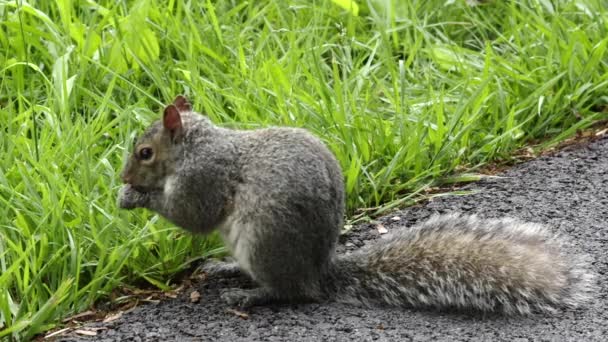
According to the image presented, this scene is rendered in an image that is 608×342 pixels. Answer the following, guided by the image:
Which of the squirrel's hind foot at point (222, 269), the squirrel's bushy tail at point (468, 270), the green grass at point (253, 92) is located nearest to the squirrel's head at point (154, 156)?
the green grass at point (253, 92)

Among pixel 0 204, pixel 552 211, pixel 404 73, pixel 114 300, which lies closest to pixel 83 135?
pixel 0 204

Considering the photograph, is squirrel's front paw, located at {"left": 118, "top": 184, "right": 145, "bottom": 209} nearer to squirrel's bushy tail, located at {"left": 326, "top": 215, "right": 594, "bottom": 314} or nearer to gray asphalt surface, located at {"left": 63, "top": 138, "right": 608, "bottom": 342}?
gray asphalt surface, located at {"left": 63, "top": 138, "right": 608, "bottom": 342}

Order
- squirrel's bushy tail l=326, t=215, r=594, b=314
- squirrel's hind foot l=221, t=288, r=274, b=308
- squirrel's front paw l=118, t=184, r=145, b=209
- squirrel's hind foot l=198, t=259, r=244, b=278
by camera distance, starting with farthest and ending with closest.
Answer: squirrel's hind foot l=198, t=259, r=244, b=278 < squirrel's front paw l=118, t=184, r=145, b=209 < squirrel's hind foot l=221, t=288, r=274, b=308 < squirrel's bushy tail l=326, t=215, r=594, b=314

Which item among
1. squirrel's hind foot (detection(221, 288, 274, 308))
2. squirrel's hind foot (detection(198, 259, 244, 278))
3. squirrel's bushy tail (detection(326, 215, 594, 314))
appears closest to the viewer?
squirrel's bushy tail (detection(326, 215, 594, 314))

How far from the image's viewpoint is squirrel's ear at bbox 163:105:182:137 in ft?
12.5

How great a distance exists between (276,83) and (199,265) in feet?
3.62

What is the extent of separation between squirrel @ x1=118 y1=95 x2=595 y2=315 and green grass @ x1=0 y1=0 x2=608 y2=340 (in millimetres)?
294

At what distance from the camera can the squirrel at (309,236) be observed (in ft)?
11.9

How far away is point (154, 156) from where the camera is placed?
12.8ft

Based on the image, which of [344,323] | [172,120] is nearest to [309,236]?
[344,323]

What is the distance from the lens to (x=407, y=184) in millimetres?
4688

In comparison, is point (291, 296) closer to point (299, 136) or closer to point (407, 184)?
point (299, 136)

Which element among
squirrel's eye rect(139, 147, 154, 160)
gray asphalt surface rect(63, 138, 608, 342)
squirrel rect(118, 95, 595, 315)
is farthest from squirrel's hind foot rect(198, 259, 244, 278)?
squirrel's eye rect(139, 147, 154, 160)

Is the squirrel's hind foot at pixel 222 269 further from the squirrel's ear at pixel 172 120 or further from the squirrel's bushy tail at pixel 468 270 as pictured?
the squirrel's ear at pixel 172 120
